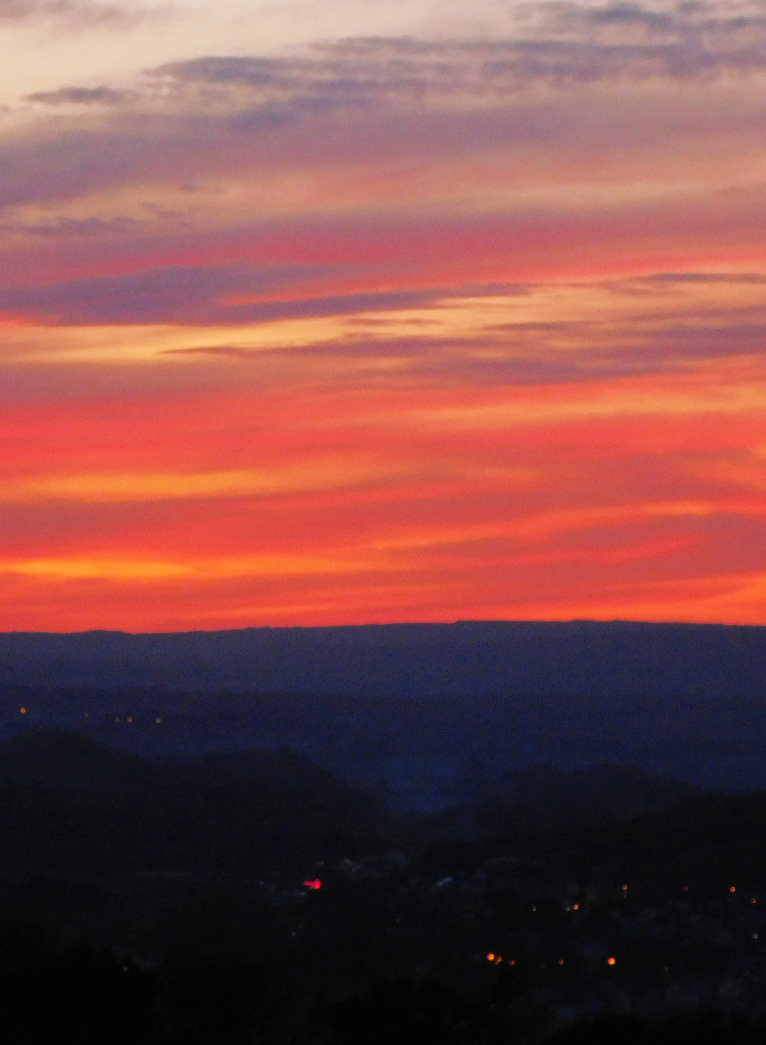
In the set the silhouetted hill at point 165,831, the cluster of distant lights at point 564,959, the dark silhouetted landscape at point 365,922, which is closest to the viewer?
the dark silhouetted landscape at point 365,922

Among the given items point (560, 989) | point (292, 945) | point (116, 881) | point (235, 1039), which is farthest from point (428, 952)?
point (116, 881)

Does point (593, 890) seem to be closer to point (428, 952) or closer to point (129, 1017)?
point (428, 952)

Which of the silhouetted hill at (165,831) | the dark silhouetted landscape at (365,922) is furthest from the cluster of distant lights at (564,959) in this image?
the silhouetted hill at (165,831)

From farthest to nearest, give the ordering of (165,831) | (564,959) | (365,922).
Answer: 1. (165,831)
2. (365,922)
3. (564,959)

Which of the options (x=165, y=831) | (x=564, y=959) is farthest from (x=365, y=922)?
(x=165, y=831)

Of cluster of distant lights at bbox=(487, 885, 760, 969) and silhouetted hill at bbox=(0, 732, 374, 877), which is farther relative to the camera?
silhouetted hill at bbox=(0, 732, 374, 877)

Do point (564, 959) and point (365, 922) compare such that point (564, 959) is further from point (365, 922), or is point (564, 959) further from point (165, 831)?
point (165, 831)

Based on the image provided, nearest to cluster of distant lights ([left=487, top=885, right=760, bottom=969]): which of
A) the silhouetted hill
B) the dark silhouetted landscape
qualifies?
the dark silhouetted landscape

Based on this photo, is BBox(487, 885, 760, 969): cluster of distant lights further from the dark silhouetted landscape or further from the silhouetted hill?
the silhouetted hill

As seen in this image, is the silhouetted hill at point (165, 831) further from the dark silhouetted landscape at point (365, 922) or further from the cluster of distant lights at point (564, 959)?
the cluster of distant lights at point (564, 959)

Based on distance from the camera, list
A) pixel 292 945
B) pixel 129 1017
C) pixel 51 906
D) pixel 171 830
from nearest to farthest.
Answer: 1. pixel 129 1017
2. pixel 292 945
3. pixel 51 906
4. pixel 171 830

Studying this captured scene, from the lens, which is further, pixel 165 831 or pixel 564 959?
pixel 165 831
